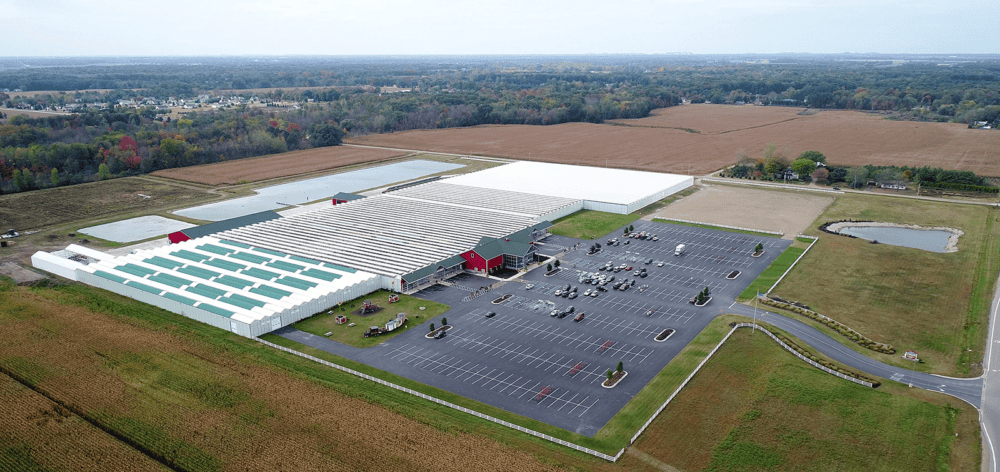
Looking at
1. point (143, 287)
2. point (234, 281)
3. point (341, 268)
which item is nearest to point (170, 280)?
point (143, 287)

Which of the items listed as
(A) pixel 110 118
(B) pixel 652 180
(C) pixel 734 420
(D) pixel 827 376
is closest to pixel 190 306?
(C) pixel 734 420

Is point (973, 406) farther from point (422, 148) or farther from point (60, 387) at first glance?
point (422, 148)

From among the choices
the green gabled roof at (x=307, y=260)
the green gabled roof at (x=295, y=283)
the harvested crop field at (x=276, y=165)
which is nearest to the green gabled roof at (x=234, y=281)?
the green gabled roof at (x=295, y=283)

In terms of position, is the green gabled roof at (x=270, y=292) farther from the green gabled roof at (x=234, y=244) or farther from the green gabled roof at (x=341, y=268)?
the green gabled roof at (x=234, y=244)

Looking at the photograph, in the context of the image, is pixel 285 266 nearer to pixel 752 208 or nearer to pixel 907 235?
pixel 752 208

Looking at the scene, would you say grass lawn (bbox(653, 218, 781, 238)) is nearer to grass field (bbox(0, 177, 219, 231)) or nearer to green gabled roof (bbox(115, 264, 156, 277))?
green gabled roof (bbox(115, 264, 156, 277))

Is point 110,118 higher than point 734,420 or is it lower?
higher
